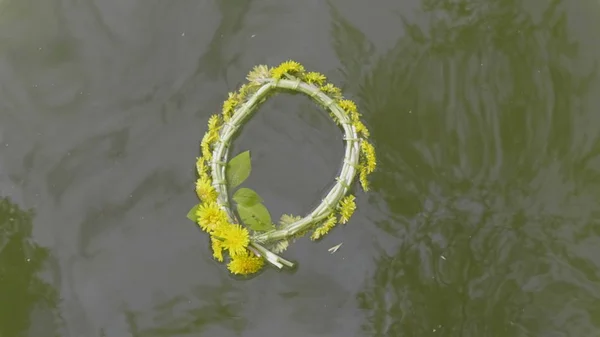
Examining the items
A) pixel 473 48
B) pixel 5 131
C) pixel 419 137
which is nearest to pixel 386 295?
pixel 419 137

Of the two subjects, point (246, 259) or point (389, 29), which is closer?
point (246, 259)

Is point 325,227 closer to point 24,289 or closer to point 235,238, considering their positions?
point 235,238

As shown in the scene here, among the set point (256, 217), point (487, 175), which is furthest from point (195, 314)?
point (487, 175)

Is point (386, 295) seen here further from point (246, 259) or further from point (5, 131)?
point (5, 131)

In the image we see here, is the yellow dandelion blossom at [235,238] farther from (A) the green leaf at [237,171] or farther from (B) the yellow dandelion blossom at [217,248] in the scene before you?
(A) the green leaf at [237,171]

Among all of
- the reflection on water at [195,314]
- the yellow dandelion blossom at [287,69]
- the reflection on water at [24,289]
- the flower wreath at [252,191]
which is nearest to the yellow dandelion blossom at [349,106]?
the flower wreath at [252,191]
